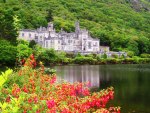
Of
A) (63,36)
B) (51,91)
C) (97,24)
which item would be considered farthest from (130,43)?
(51,91)

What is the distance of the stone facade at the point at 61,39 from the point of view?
10894cm

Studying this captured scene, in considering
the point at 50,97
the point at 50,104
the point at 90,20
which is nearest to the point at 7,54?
the point at 50,97

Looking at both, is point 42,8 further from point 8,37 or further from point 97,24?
point 8,37

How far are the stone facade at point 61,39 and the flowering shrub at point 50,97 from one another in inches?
3661

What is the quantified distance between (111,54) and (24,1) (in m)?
82.9

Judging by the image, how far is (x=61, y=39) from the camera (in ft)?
368

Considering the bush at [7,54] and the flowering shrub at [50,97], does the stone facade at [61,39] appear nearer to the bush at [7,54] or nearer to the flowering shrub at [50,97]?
the bush at [7,54]

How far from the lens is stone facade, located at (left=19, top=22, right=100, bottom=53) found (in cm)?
10894

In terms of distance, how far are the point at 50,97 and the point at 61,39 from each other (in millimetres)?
102975

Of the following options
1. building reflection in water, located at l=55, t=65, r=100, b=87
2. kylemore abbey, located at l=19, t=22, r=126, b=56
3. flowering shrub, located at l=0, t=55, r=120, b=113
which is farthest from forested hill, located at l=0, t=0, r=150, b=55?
flowering shrub, located at l=0, t=55, r=120, b=113

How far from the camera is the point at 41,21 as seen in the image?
5433 inches

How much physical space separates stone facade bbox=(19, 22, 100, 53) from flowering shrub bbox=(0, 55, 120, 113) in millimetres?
92979

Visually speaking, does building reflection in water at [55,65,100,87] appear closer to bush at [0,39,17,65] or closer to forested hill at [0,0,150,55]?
bush at [0,39,17,65]

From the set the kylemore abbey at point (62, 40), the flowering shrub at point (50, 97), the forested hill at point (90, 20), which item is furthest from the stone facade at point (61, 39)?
the flowering shrub at point (50, 97)
